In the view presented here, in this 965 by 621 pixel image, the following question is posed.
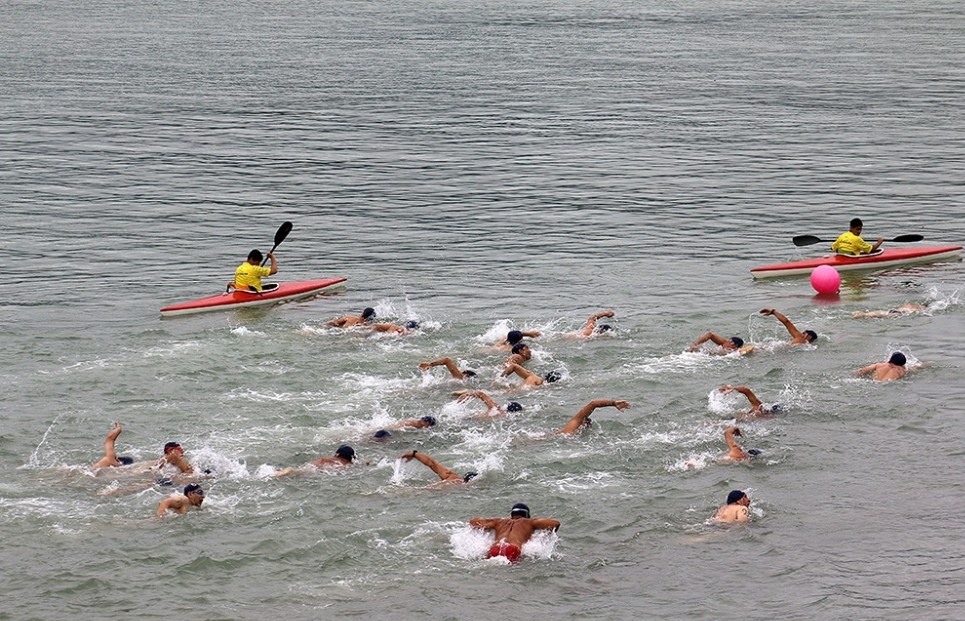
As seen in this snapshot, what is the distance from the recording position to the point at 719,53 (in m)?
91.3

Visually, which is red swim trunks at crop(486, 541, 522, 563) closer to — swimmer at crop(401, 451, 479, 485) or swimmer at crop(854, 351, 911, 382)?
swimmer at crop(401, 451, 479, 485)

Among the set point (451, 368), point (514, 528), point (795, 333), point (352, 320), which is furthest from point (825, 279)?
point (514, 528)

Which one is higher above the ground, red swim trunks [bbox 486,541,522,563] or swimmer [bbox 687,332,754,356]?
swimmer [bbox 687,332,754,356]

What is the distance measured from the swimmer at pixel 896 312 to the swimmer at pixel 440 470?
1484cm

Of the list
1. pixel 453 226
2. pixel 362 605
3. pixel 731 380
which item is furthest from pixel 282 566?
pixel 453 226

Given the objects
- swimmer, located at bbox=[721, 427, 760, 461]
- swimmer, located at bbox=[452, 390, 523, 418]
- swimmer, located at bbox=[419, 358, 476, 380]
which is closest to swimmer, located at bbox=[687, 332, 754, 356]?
swimmer, located at bbox=[419, 358, 476, 380]

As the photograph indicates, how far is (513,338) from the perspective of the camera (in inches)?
1303

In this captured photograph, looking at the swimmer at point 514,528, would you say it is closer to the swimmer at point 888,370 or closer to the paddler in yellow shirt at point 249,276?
the swimmer at point 888,370

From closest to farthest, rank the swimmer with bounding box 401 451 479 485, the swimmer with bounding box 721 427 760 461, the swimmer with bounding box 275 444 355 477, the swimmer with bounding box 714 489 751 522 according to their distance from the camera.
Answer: the swimmer with bounding box 714 489 751 522 < the swimmer with bounding box 401 451 479 485 < the swimmer with bounding box 275 444 355 477 < the swimmer with bounding box 721 427 760 461

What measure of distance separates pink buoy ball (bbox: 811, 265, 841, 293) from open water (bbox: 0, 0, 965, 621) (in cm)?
89

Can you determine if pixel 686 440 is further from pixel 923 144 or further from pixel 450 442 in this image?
pixel 923 144

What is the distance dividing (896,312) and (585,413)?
12389 mm

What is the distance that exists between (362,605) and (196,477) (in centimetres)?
574

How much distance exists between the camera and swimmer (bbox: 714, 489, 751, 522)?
24.2m
